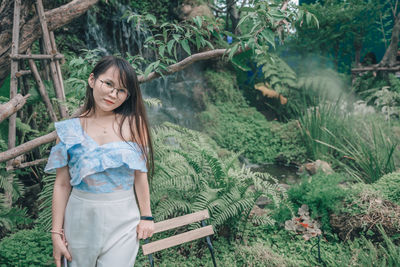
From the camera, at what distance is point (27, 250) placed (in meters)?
2.75

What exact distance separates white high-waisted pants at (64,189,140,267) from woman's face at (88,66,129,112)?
48cm

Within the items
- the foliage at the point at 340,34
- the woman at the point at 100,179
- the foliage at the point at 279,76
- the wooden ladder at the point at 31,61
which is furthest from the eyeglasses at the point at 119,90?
the foliage at the point at 340,34

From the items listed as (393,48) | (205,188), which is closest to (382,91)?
(393,48)

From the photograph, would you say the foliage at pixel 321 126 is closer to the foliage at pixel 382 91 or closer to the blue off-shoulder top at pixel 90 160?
the foliage at pixel 382 91

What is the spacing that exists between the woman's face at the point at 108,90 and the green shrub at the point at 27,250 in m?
1.79

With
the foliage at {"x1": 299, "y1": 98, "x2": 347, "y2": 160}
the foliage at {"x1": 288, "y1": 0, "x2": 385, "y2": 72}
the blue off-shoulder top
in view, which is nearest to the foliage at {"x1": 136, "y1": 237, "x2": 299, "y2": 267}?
the blue off-shoulder top

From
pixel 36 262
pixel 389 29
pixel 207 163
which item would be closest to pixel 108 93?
pixel 36 262

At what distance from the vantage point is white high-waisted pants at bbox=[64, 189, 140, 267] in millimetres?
1586

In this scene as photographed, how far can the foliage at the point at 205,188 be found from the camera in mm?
3287

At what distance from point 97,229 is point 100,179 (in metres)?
0.26

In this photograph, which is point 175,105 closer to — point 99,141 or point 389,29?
point 99,141

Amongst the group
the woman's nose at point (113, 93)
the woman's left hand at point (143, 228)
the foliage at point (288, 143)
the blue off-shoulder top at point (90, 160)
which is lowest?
the foliage at point (288, 143)

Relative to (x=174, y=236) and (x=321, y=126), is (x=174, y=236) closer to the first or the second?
(x=174, y=236)

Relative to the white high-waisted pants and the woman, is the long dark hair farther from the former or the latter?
the white high-waisted pants
